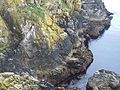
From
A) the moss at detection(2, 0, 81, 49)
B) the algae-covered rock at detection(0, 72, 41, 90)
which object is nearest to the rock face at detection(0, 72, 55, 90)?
the algae-covered rock at detection(0, 72, 41, 90)

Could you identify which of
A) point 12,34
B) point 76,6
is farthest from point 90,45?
point 12,34

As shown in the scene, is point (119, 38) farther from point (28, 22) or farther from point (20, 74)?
point (20, 74)

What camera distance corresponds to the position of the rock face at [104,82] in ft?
250

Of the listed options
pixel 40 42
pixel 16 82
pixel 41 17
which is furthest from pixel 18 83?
pixel 41 17

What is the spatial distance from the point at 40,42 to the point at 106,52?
2882 cm

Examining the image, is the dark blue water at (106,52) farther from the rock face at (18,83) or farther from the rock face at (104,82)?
→ the rock face at (18,83)

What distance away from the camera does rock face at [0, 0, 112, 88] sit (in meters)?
77.1

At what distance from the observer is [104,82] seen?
77250mm

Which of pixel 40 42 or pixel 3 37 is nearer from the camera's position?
pixel 3 37

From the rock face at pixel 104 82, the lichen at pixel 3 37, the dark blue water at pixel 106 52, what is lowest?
the dark blue water at pixel 106 52

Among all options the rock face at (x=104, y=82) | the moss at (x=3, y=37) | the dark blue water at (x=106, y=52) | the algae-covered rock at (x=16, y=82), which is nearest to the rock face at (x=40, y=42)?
the moss at (x=3, y=37)

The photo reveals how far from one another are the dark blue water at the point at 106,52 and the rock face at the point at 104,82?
10.2 feet

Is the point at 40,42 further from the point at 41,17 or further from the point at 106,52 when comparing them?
the point at 106,52

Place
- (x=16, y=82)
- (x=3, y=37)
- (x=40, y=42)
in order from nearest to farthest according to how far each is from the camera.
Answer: (x=16, y=82), (x=3, y=37), (x=40, y=42)
